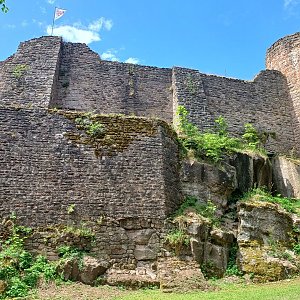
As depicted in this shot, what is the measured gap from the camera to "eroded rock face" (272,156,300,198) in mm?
16609

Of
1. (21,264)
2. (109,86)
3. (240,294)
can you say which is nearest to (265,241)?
(240,294)

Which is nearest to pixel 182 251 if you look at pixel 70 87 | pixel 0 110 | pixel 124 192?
pixel 124 192

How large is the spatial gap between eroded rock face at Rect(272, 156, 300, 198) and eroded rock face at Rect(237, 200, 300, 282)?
11.4 feet

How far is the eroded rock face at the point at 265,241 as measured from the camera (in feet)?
37.6

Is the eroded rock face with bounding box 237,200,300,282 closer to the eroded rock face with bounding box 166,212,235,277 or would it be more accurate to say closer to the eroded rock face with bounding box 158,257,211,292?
the eroded rock face with bounding box 166,212,235,277

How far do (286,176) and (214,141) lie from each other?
413 centimetres

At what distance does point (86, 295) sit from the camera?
950 cm

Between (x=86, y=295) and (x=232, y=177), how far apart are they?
21.6 feet

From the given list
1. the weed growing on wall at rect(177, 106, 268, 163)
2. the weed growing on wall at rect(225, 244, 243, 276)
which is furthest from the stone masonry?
the weed growing on wall at rect(225, 244, 243, 276)

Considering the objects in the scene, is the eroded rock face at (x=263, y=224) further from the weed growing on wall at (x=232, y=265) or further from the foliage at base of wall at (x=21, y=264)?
the foliage at base of wall at (x=21, y=264)

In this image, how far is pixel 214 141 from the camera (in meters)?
14.9

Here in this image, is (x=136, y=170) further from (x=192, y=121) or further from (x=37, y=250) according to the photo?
(x=192, y=121)

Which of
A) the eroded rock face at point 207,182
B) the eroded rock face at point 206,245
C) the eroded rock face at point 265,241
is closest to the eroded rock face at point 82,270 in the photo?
the eroded rock face at point 206,245

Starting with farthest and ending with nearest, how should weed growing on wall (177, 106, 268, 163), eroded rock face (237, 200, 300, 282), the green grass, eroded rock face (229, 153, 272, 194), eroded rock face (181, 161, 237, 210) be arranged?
1. eroded rock face (229, 153, 272, 194)
2. weed growing on wall (177, 106, 268, 163)
3. eroded rock face (181, 161, 237, 210)
4. eroded rock face (237, 200, 300, 282)
5. the green grass
